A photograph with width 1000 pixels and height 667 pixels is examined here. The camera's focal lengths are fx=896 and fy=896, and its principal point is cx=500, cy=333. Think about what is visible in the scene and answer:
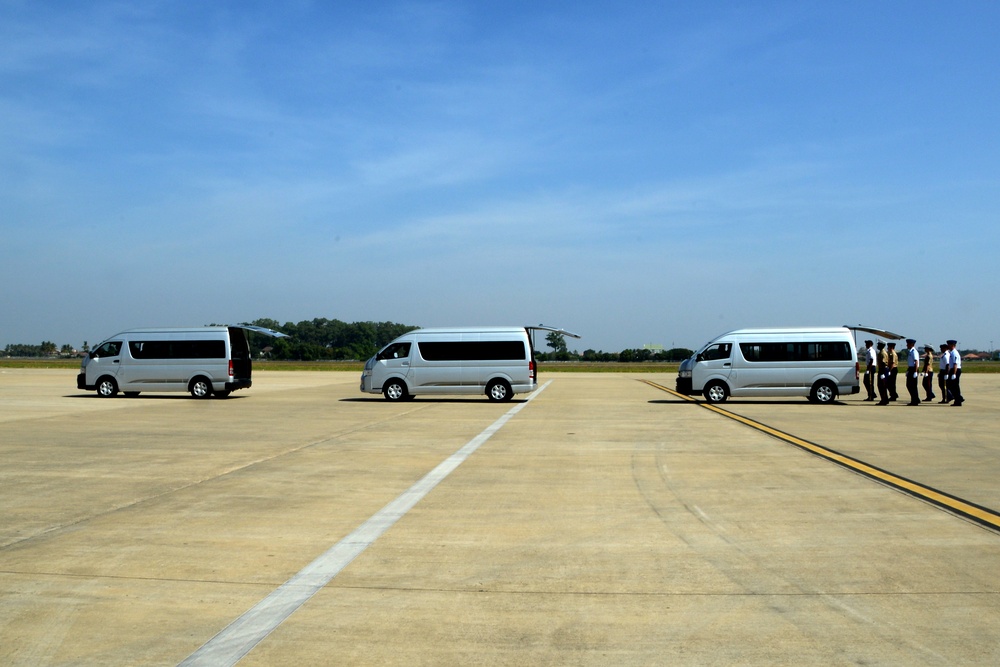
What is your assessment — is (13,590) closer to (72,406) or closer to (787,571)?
(787,571)

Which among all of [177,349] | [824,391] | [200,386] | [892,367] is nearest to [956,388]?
[892,367]

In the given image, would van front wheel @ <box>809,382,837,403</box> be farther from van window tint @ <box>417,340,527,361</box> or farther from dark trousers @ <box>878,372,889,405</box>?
van window tint @ <box>417,340,527,361</box>

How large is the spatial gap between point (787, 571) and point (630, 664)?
7.05 feet

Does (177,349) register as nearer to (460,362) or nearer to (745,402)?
(460,362)

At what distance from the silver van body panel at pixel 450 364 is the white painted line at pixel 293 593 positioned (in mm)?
15948

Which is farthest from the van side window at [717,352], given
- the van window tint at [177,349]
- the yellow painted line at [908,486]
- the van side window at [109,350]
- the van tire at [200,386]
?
the van side window at [109,350]

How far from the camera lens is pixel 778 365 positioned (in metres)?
24.3

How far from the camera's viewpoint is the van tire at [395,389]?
2539cm

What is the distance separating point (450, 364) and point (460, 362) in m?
0.29

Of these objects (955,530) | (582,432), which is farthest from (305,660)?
(582,432)

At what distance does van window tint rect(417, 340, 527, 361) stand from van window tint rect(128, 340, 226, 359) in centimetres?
621

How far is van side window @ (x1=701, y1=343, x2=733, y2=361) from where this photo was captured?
24.6 meters

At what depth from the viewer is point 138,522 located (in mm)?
Result: 7500

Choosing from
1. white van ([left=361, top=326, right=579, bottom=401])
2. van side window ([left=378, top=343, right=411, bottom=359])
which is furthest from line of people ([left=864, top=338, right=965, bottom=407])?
van side window ([left=378, top=343, right=411, bottom=359])
